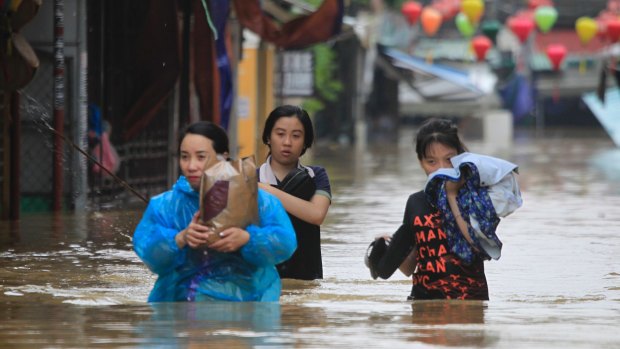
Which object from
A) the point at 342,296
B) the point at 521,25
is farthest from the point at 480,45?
the point at 342,296

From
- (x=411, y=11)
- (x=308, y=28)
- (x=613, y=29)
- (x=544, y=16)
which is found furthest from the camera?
(x=544, y=16)

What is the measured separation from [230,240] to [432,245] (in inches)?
57.8

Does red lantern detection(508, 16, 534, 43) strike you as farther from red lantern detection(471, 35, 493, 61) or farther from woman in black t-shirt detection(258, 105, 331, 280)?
woman in black t-shirt detection(258, 105, 331, 280)

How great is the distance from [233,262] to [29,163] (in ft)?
34.4

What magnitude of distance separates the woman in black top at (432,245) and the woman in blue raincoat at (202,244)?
100cm

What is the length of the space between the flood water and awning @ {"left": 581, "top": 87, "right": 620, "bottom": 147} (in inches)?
790

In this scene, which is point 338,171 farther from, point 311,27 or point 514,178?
point 514,178

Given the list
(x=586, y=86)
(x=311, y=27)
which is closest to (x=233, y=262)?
(x=311, y=27)

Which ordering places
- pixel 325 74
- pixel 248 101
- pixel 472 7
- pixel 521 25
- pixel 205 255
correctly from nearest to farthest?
pixel 205 255
pixel 248 101
pixel 325 74
pixel 472 7
pixel 521 25

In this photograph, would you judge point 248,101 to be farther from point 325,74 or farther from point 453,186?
point 453,186

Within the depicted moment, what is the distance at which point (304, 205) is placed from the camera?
24.8 feet

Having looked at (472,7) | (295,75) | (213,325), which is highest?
(472,7)

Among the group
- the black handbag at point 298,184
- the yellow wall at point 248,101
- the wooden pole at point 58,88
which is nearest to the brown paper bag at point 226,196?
the black handbag at point 298,184

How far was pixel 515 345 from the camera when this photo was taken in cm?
601
